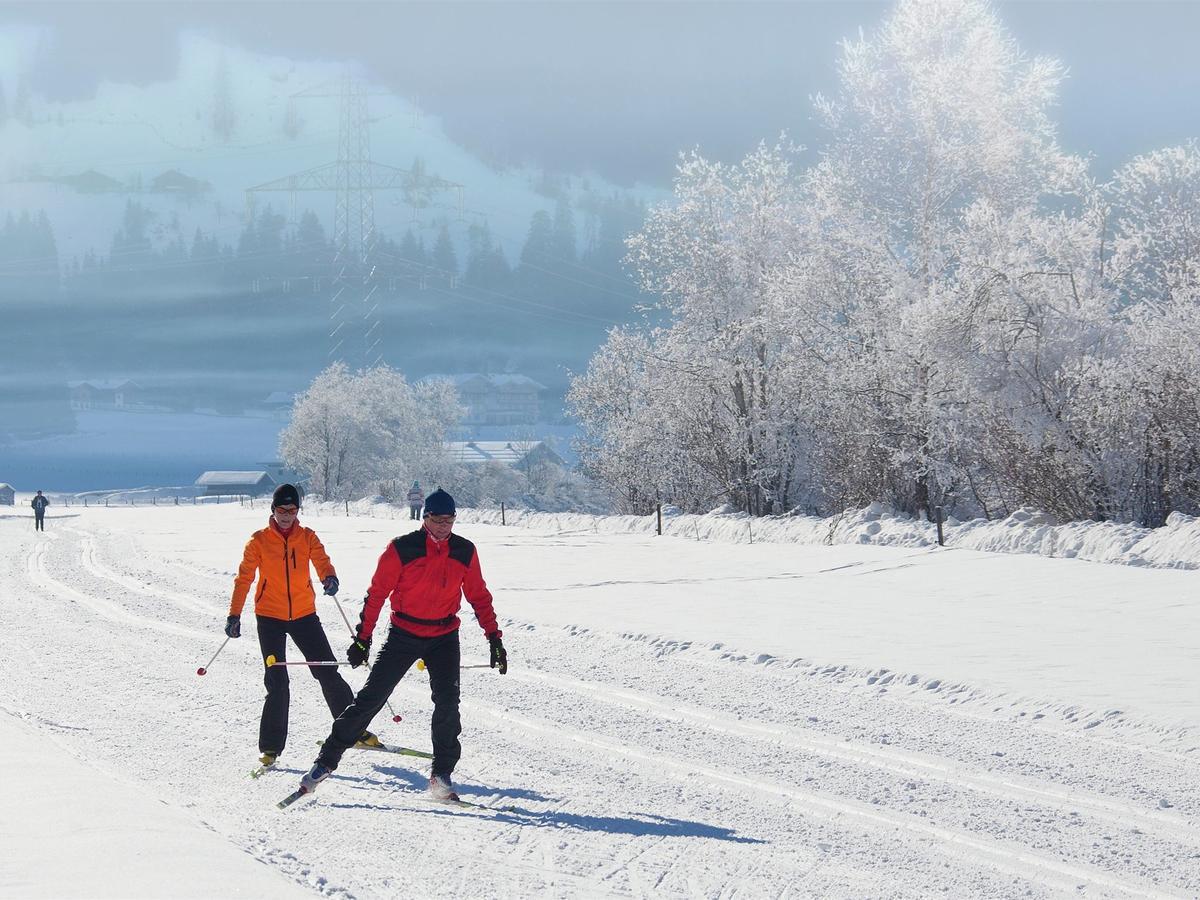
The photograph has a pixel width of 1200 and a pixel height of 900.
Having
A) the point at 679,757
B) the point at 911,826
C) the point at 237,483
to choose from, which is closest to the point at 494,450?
the point at 237,483

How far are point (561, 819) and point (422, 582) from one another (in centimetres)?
156

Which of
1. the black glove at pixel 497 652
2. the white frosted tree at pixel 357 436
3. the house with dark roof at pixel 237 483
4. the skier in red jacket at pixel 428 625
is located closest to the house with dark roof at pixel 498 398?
the house with dark roof at pixel 237 483

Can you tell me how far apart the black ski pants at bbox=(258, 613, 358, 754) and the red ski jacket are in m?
1.31

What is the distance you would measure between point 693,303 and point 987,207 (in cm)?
977

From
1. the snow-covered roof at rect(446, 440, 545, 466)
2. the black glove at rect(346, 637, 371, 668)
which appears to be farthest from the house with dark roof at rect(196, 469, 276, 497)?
the black glove at rect(346, 637, 371, 668)

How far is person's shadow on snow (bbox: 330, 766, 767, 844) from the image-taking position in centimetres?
633

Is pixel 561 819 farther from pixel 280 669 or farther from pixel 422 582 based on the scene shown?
pixel 280 669

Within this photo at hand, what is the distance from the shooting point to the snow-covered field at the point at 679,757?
5641mm

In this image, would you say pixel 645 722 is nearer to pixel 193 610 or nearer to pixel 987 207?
pixel 193 610

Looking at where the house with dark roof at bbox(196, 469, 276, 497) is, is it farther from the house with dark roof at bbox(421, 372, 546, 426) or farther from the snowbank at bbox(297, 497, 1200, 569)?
the snowbank at bbox(297, 497, 1200, 569)

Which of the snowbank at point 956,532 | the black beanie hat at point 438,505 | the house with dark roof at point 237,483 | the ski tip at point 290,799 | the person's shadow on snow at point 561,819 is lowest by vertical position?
the person's shadow on snow at point 561,819

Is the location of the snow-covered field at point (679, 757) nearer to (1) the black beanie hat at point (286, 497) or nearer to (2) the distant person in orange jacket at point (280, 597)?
(2) the distant person in orange jacket at point (280, 597)

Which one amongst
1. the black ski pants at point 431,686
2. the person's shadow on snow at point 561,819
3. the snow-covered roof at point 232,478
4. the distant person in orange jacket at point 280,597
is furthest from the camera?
the snow-covered roof at point 232,478

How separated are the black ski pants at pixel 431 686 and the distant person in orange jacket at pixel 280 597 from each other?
960 mm
